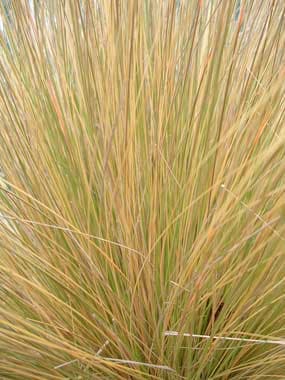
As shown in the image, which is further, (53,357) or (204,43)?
(204,43)

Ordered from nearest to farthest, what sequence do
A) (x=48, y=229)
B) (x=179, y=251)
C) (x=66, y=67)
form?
(x=179, y=251) → (x=48, y=229) → (x=66, y=67)

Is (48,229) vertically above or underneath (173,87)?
underneath

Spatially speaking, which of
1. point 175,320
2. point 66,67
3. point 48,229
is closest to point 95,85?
point 66,67

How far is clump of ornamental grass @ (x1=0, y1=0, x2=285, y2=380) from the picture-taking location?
26.6 inches

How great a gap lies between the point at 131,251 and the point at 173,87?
23 centimetres

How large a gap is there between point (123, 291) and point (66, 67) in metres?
0.36

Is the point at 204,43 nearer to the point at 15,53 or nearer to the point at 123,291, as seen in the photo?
the point at 15,53

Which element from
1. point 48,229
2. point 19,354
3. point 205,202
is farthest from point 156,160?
point 19,354

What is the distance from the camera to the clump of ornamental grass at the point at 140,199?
0.68 metres

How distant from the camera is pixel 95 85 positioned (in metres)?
0.83

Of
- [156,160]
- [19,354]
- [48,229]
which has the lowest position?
[19,354]

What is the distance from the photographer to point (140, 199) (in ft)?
2.56

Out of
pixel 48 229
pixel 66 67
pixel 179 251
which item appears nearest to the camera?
pixel 179 251

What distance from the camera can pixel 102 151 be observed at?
2.65ft
